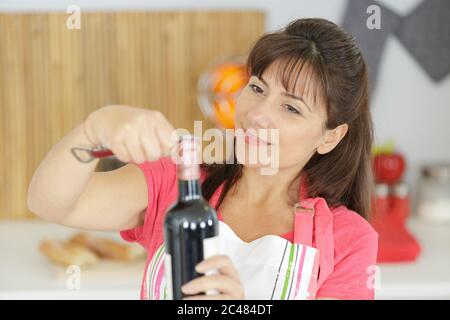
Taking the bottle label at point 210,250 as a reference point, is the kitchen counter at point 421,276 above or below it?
below

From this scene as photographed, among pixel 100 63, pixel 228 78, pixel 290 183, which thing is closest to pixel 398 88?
pixel 228 78

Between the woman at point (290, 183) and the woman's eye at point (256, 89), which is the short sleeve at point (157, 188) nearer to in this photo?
the woman at point (290, 183)

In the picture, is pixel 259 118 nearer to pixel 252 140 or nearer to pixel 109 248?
pixel 252 140

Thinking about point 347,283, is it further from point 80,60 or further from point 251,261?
point 80,60

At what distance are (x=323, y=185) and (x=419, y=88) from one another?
1.12m

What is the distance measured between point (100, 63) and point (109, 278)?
1.98 feet

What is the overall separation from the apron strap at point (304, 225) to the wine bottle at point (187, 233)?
214 millimetres

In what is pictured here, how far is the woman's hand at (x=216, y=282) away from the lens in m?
0.50

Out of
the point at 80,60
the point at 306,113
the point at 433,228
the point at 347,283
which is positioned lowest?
the point at 433,228

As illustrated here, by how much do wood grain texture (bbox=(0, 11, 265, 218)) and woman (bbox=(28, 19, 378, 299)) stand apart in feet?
3.23

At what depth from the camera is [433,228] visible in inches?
69.4

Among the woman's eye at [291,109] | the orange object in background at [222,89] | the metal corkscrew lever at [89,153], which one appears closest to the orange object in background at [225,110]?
the orange object in background at [222,89]

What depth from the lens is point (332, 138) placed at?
2.52 ft
